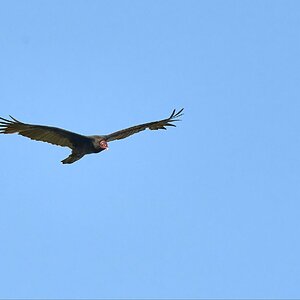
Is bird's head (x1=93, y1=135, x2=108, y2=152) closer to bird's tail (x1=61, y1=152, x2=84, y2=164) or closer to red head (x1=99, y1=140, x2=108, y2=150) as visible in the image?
red head (x1=99, y1=140, x2=108, y2=150)

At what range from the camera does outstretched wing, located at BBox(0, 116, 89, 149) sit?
4391 cm

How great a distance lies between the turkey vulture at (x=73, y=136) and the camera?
44094 millimetres

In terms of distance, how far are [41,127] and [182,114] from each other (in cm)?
654

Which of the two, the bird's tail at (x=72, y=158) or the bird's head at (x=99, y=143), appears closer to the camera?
the bird's head at (x=99, y=143)

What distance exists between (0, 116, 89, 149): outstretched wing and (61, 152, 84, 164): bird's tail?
0.36m

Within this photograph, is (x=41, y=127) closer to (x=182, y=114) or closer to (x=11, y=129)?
(x=11, y=129)

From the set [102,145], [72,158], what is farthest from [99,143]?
[72,158]

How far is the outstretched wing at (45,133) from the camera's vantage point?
43.9m

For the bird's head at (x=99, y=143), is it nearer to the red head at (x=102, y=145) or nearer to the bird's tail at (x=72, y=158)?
the red head at (x=102, y=145)

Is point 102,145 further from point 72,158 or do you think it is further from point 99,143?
point 72,158

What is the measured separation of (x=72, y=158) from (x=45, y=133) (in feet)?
6.93

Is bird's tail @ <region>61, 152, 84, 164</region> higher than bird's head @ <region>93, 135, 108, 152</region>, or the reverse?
bird's head @ <region>93, 135, 108, 152</region>

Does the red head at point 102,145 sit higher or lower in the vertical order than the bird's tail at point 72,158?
higher

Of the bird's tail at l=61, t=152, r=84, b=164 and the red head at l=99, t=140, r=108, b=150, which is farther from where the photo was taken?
the bird's tail at l=61, t=152, r=84, b=164
